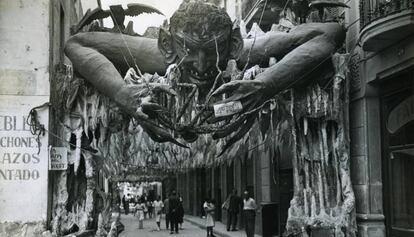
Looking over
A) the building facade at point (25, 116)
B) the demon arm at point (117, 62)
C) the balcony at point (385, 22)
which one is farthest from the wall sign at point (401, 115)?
the building facade at point (25, 116)

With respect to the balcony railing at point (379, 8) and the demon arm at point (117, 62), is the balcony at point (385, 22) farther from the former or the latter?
the demon arm at point (117, 62)

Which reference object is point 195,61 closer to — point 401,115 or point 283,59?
point 283,59

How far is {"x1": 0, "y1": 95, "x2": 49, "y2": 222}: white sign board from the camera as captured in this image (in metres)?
10.9

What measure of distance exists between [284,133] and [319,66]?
1.62 metres

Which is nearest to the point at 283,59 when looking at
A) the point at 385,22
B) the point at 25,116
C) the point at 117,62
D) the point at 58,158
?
the point at 385,22

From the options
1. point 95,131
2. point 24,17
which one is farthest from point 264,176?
point 24,17

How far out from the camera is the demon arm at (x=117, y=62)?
32.8 feet

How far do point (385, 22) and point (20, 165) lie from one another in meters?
7.31

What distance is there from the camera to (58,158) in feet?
36.8

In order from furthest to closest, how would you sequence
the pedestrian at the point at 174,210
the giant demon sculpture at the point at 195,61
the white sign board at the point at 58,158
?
the pedestrian at the point at 174,210, the white sign board at the point at 58,158, the giant demon sculpture at the point at 195,61

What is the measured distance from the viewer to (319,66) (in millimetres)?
11219

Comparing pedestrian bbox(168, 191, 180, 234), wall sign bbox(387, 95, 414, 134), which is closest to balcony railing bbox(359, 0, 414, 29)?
wall sign bbox(387, 95, 414, 134)

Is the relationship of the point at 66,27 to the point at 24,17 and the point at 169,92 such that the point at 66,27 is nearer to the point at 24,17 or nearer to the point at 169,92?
the point at 24,17

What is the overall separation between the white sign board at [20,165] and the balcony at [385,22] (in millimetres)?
6445
